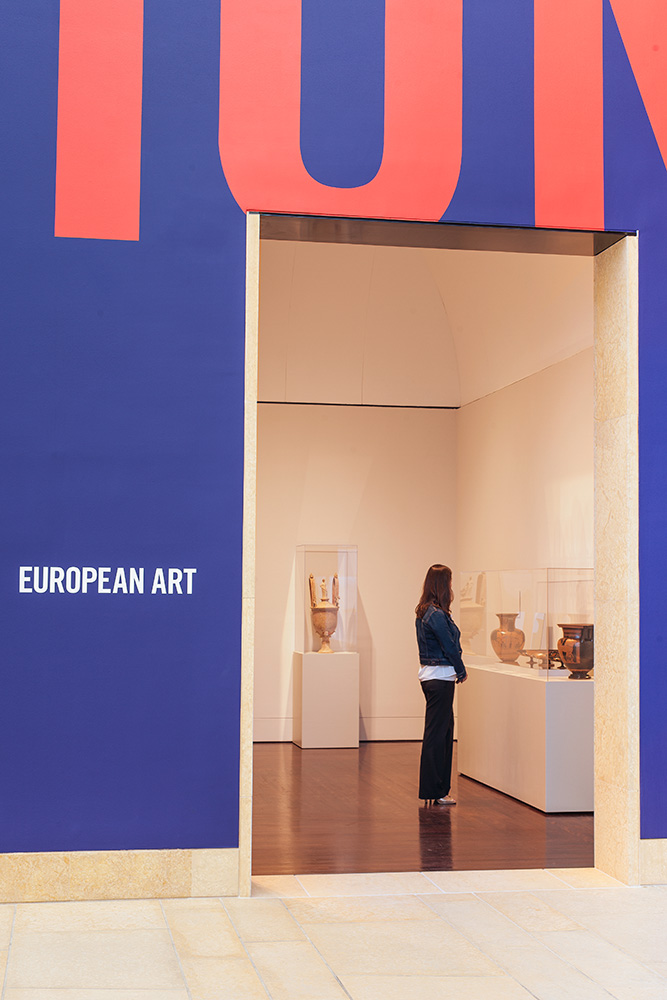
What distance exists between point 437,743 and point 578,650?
1.21m

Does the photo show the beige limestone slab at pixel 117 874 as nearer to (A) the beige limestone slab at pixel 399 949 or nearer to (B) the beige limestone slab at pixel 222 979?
(A) the beige limestone slab at pixel 399 949

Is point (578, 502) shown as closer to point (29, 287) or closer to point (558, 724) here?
point (558, 724)

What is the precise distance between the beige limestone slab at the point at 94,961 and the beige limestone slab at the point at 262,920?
0.34 metres

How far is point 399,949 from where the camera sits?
4324mm

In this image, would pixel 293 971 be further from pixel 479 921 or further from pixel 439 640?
pixel 439 640

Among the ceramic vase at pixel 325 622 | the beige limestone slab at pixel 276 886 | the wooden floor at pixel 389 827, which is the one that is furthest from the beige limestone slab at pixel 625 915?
the ceramic vase at pixel 325 622

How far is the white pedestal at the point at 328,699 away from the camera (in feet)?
36.5

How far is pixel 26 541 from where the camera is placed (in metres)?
5.01

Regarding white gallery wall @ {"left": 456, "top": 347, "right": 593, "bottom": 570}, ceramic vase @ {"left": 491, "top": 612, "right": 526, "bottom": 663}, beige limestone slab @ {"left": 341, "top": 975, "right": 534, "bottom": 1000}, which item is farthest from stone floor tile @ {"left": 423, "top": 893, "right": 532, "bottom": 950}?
A: white gallery wall @ {"left": 456, "top": 347, "right": 593, "bottom": 570}

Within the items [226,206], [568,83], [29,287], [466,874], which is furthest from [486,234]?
[466,874]

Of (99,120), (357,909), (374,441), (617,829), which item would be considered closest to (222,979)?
(357,909)

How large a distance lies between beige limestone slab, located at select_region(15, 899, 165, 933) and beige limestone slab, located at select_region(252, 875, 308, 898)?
1.72 feet

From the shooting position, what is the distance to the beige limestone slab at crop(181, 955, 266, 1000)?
380 centimetres

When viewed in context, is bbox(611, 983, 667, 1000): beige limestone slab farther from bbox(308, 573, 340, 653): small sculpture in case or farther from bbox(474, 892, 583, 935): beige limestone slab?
bbox(308, 573, 340, 653): small sculpture in case
